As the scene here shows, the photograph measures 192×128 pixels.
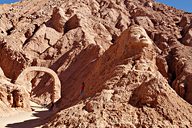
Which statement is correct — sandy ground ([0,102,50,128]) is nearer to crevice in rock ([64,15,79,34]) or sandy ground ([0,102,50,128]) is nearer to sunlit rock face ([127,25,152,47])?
sunlit rock face ([127,25,152,47])

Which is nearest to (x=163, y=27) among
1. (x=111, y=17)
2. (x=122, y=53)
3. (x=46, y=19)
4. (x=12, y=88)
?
(x=111, y=17)

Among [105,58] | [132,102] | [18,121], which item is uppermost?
[105,58]

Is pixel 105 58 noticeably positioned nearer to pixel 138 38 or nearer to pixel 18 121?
pixel 138 38

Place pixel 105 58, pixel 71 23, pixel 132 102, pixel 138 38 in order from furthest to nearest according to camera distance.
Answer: pixel 71 23, pixel 105 58, pixel 138 38, pixel 132 102

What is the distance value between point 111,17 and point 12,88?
35.5 metres

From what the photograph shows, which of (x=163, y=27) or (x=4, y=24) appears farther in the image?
(x=4, y=24)

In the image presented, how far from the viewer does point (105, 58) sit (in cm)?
1952

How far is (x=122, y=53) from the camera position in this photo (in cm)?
1708

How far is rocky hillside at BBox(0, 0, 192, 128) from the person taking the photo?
12.7 m

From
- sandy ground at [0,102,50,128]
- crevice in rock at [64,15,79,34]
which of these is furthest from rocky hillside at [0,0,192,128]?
sandy ground at [0,102,50,128]

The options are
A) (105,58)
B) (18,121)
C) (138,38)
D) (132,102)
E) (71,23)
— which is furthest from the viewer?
(71,23)

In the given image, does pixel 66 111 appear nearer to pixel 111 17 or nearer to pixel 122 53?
pixel 122 53

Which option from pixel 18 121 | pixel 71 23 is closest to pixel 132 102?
pixel 18 121

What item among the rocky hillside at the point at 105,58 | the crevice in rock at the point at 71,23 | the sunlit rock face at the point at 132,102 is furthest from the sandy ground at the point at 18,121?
the crevice in rock at the point at 71,23
